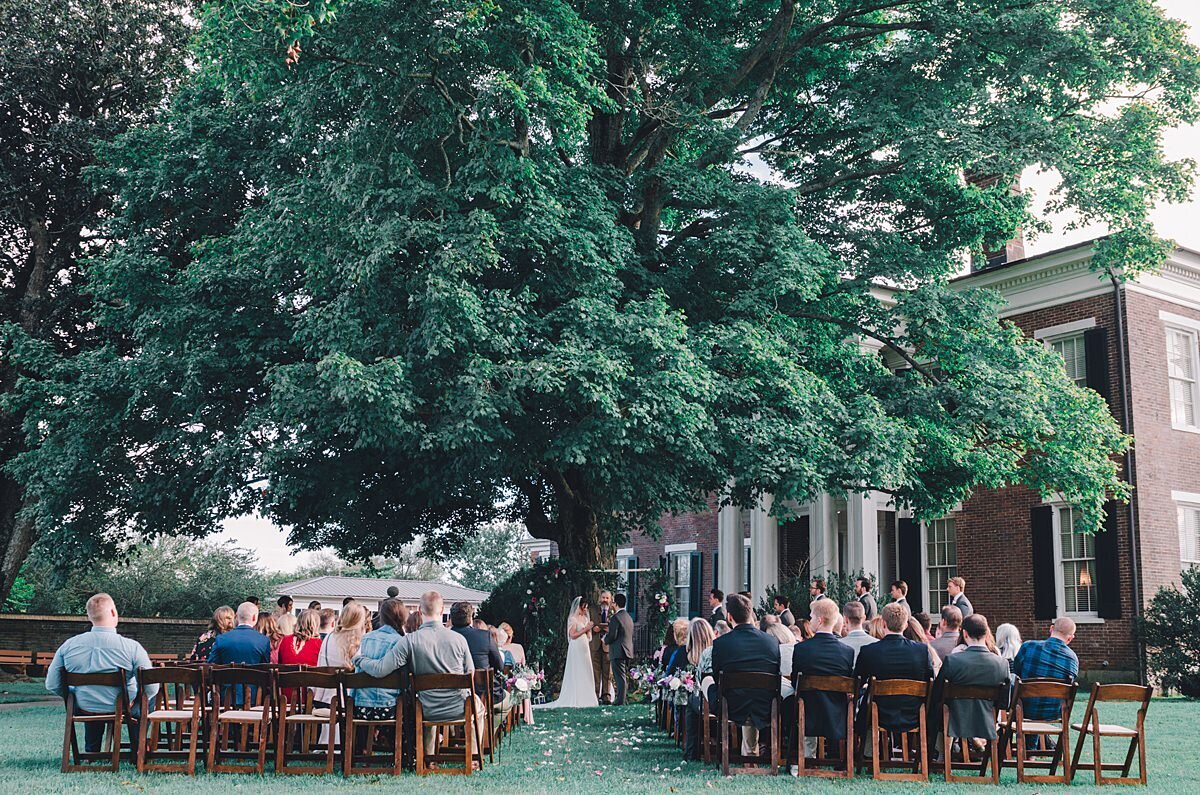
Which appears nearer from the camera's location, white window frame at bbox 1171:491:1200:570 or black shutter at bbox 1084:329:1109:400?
white window frame at bbox 1171:491:1200:570

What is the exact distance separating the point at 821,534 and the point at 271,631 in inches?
679

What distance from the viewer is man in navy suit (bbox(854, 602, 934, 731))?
388 inches

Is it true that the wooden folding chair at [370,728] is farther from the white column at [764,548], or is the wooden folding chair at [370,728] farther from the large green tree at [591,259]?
the white column at [764,548]

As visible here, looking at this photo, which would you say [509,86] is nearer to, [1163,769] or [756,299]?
[756,299]

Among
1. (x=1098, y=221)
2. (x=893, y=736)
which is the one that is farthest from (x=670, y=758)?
(x=1098, y=221)

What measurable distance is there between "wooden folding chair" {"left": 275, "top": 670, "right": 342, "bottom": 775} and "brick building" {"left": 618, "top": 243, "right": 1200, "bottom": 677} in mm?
11966

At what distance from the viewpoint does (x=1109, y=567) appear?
2245 centimetres

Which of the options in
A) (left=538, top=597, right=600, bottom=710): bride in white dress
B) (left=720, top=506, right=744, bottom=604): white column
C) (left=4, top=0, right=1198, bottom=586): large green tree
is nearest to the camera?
(left=4, top=0, right=1198, bottom=586): large green tree

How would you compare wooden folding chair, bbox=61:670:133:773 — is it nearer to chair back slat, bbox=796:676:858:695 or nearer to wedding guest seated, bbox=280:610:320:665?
wedding guest seated, bbox=280:610:320:665

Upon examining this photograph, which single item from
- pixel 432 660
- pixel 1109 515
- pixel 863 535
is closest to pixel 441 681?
pixel 432 660

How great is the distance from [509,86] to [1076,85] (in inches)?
393

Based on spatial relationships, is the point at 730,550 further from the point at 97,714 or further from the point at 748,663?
the point at 97,714

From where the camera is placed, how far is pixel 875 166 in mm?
20219

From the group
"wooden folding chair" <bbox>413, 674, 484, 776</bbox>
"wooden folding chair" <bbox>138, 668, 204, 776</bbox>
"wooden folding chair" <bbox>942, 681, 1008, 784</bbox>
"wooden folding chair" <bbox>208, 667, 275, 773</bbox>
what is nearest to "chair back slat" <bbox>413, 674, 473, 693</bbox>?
"wooden folding chair" <bbox>413, 674, 484, 776</bbox>
